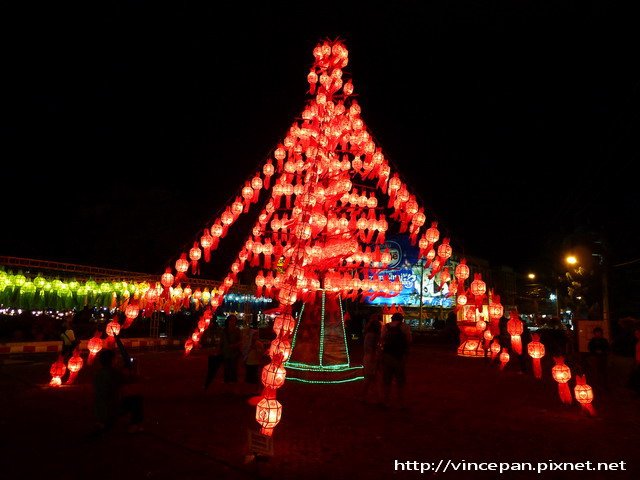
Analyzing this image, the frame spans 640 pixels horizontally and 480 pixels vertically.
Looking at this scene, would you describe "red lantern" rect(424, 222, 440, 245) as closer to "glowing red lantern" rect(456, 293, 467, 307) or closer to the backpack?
"glowing red lantern" rect(456, 293, 467, 307)

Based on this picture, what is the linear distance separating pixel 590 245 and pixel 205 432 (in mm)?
15469

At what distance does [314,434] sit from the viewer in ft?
21.9

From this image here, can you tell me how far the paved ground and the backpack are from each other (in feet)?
3.33

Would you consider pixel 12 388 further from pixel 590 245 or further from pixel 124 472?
pixel 590 245

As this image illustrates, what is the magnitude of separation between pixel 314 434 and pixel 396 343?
92.8 inches

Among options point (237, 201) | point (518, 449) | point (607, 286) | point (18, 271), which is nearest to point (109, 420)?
point (518, 449)

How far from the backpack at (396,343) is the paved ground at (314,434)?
101 centimetres

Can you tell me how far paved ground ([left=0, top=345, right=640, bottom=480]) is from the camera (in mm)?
5172

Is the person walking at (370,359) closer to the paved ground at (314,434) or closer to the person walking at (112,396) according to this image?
the paved ground at (314,434)

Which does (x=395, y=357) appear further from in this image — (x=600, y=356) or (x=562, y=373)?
(x=600, y=356)

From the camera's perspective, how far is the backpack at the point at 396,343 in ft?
27.2

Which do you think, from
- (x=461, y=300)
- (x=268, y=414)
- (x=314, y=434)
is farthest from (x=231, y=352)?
(x=461, y=300)

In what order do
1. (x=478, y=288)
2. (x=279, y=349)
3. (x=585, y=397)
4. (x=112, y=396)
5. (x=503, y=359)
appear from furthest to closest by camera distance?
(x=503, y=359)
(x=478, y=288)
(x=585, y=397)
(x=279, y=349)
(x=112, y=396)

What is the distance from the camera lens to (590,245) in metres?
16.9
